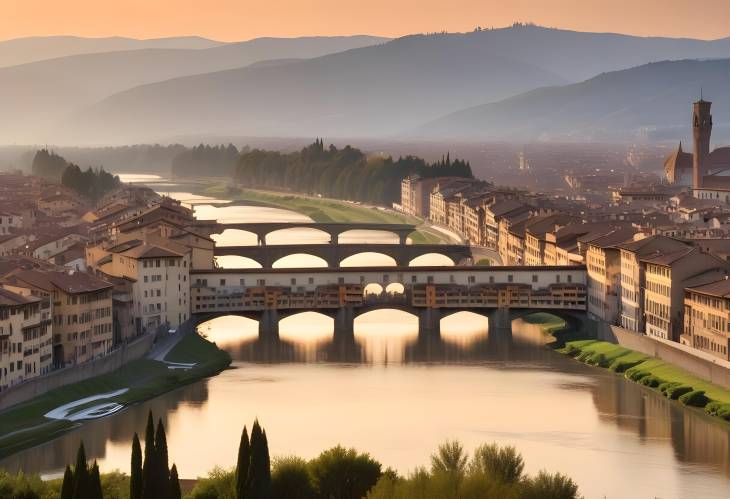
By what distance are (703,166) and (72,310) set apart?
6628 cm

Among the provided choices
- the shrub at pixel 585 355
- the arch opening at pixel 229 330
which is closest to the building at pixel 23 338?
the arch opening at pixel 229 330

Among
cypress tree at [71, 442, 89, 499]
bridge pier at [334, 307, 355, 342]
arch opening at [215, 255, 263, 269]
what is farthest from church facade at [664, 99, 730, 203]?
cypress tree at [71, 442, 89, 499]

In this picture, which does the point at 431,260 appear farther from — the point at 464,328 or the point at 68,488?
the point at 68,488

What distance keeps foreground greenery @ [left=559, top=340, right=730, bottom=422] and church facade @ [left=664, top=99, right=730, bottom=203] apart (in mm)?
41887

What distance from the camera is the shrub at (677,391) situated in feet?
144

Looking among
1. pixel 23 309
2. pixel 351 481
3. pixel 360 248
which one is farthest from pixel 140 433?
pixel 360 248

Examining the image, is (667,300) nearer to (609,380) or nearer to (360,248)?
(609,380)

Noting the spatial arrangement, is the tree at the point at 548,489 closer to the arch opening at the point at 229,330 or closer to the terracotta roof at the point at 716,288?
the terracotta roof at the point at 716,288

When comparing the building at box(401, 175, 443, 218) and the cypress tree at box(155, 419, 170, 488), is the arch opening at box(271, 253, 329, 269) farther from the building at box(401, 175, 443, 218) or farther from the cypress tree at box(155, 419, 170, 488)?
the cypress tree at box(155, 419, 170, 488)

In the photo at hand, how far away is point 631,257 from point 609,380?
8.00 m

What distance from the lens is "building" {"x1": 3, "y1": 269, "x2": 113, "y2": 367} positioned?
4584 cm

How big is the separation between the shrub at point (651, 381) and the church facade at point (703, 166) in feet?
156

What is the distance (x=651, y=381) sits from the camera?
151 feet

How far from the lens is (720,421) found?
133 ft
